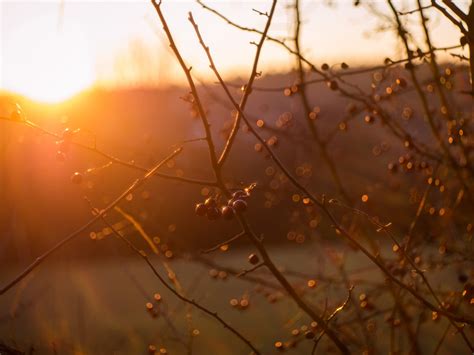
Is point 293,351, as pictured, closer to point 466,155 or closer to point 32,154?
point 466,155

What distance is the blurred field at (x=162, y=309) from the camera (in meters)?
4.12

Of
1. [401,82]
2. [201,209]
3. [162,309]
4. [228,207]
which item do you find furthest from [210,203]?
[162,309]

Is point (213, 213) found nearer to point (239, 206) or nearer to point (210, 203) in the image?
point (210, 203)

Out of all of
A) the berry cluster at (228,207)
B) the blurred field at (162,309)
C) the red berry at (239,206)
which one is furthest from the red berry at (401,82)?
the red berry at (239,206)

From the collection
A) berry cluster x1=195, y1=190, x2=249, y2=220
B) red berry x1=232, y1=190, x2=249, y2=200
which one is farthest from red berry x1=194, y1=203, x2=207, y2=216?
red berry x1=232, y1=190, x2=249, y2=200

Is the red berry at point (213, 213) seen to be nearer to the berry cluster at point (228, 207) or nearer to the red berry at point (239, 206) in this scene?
the berry cluster at point (228, 207)

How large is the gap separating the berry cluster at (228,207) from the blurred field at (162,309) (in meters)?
1.27

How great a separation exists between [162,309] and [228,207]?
391 centimetres

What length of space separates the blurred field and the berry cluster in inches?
50.0

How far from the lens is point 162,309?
551 cm

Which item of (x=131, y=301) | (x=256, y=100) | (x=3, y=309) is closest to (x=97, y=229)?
(x=131, y=301)

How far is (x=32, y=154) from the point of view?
11062mm

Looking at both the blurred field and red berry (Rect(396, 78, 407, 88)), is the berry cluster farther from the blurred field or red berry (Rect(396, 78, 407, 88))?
the blurred field

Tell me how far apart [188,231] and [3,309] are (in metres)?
4.00
